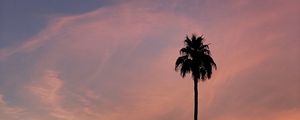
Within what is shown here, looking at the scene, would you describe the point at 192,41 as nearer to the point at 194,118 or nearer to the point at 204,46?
the point at 204,46

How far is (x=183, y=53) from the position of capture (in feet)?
374

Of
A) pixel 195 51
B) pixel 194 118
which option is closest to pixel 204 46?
pixel 195 51

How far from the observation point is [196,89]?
11225 centimetres

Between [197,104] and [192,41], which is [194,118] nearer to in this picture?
[197,104]

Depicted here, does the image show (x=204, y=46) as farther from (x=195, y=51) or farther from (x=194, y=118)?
(x=194, y=118)

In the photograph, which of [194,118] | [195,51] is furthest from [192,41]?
[194,118]

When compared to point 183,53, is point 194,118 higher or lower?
lower

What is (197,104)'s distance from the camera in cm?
11200

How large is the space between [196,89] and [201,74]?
184 centimetres

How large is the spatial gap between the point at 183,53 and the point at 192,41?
1.64 meters

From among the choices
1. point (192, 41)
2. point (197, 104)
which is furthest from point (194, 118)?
point (192, 41)

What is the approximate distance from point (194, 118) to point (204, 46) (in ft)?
26.8

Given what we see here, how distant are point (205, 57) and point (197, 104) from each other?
17.1 ft

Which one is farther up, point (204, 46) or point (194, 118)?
point (204, 46)
